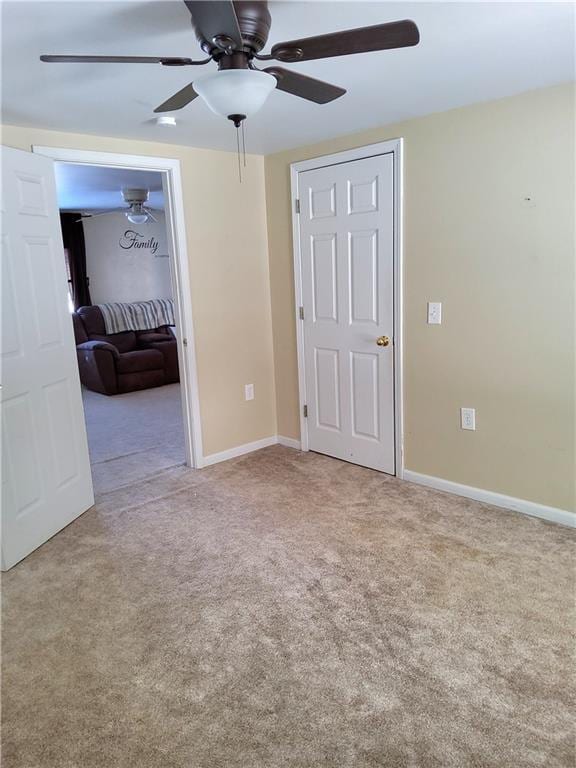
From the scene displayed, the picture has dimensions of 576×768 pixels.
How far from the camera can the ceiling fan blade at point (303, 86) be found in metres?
1.75

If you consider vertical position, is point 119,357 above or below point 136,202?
below

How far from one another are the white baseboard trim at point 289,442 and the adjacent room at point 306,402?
0.05 feet

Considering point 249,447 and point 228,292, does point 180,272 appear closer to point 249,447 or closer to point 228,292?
point 228,292

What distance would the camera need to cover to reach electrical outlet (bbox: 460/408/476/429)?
10.2 feet

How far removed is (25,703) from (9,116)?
2587mm

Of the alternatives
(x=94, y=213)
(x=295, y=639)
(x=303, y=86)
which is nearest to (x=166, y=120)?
(x=303, y=86)

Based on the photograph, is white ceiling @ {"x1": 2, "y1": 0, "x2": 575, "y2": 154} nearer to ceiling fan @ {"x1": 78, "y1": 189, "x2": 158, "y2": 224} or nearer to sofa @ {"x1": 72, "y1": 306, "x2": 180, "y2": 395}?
ceiling fan @ {"x1": 78, "y1": 189, "x2": 158, "y2": 224}

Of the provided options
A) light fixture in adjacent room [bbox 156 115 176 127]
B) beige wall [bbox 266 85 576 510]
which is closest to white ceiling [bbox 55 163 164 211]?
light fixture in adjacent room [bbox 156 115 176 127]

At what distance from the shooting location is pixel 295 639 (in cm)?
207

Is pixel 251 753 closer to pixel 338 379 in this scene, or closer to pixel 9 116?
pixel 338 379

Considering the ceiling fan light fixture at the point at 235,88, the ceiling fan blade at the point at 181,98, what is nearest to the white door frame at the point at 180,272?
the ceiling fan blade at the point at 181,98

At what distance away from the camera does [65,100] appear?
2.46m

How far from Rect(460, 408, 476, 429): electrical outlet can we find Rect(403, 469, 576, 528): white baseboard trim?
1.20 ft

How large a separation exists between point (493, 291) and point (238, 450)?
7.09 ft
